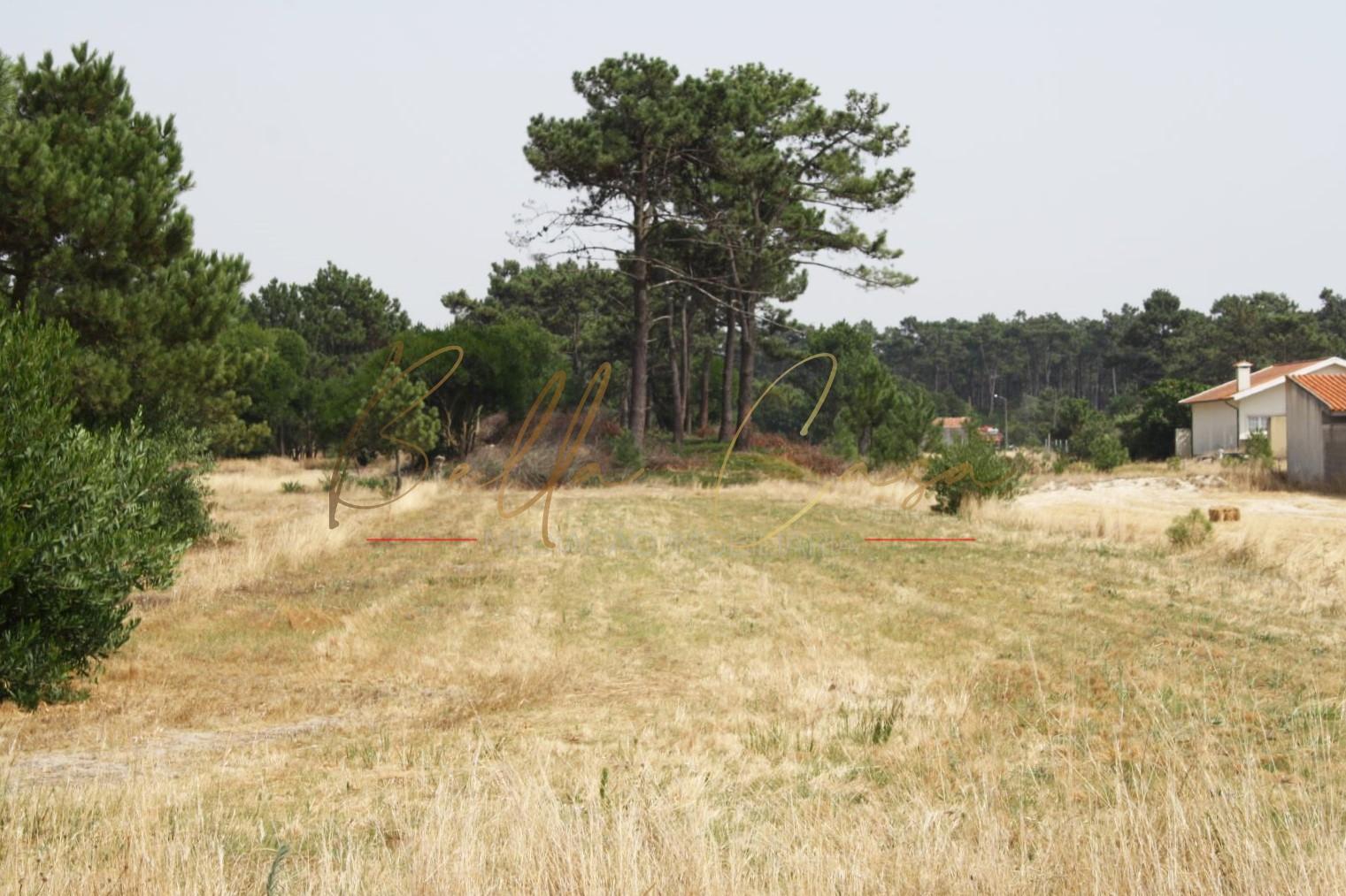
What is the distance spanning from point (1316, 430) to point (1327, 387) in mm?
2856

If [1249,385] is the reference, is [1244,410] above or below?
below

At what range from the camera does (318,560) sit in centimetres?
1947

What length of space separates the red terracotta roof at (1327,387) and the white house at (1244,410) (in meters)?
2.96

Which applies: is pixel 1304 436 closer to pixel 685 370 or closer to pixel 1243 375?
pixel 1243 375

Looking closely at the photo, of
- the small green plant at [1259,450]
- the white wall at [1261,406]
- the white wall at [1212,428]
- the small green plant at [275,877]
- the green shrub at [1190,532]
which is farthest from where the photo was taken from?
the white wall at [1212,428]

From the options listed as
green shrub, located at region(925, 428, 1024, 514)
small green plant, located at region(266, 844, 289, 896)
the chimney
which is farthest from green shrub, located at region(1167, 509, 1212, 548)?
the chimney

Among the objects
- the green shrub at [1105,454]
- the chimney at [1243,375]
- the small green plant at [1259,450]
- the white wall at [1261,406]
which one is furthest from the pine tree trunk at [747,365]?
the chimney at [1243,375]

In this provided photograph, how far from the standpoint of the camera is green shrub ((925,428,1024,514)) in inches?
1041

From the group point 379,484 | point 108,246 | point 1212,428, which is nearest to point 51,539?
point 108,246

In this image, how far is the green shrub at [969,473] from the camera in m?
26.5

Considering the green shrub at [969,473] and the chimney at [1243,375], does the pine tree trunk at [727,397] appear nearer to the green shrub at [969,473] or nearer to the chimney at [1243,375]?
the green shrub at [969,473]

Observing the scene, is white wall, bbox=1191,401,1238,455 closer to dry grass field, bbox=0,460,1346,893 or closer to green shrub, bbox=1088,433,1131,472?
green shrub, bbox=1088,433,1131,472

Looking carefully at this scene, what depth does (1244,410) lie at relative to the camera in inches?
1972

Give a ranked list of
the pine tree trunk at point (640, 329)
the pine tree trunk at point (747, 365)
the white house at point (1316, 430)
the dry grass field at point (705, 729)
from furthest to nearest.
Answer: the pine tree trunk at point (747, 365)
the pine tree trunk at point (640, 329)
the white house at point (1316, 430)
the dry grass field at point (705, 729)
